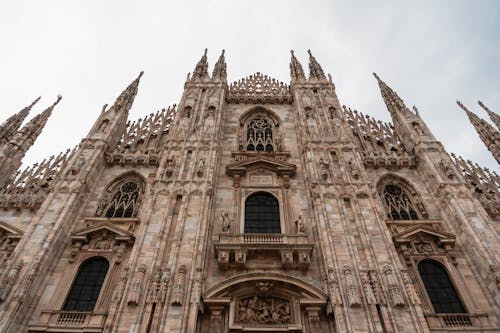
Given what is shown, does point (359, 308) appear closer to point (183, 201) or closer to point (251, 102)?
point (183, 201)

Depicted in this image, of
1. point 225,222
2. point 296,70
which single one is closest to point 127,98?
point 296,70

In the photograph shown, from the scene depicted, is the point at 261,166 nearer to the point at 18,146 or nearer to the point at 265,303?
the point at 265,303

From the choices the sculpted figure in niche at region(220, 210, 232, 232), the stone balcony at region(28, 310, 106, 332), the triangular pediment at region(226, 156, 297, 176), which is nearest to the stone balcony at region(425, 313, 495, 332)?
the sculpted figure in niche at region(220, 210, 232, 232)

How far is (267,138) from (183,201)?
24.3 feet

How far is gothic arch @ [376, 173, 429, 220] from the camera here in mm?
15594

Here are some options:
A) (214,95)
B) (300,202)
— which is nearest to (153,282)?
(300,202)

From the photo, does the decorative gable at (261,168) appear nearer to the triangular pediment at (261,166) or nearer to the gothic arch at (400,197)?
the triangular pediment at (261,166)

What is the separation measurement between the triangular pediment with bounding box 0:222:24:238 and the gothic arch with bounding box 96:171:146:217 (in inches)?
118

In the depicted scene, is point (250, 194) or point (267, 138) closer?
point (250, 194)

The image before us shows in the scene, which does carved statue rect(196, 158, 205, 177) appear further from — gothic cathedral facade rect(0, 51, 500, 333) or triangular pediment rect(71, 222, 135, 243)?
triangular pediment rect(71, 222, 135, 243)

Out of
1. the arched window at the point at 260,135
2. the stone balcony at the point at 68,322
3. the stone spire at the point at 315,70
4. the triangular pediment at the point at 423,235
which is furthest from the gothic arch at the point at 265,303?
the stone spire at the point at 315,70

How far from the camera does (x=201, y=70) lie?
23.6m

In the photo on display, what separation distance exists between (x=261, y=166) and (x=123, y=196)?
6712 millimetres

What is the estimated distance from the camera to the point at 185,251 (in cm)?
1248
